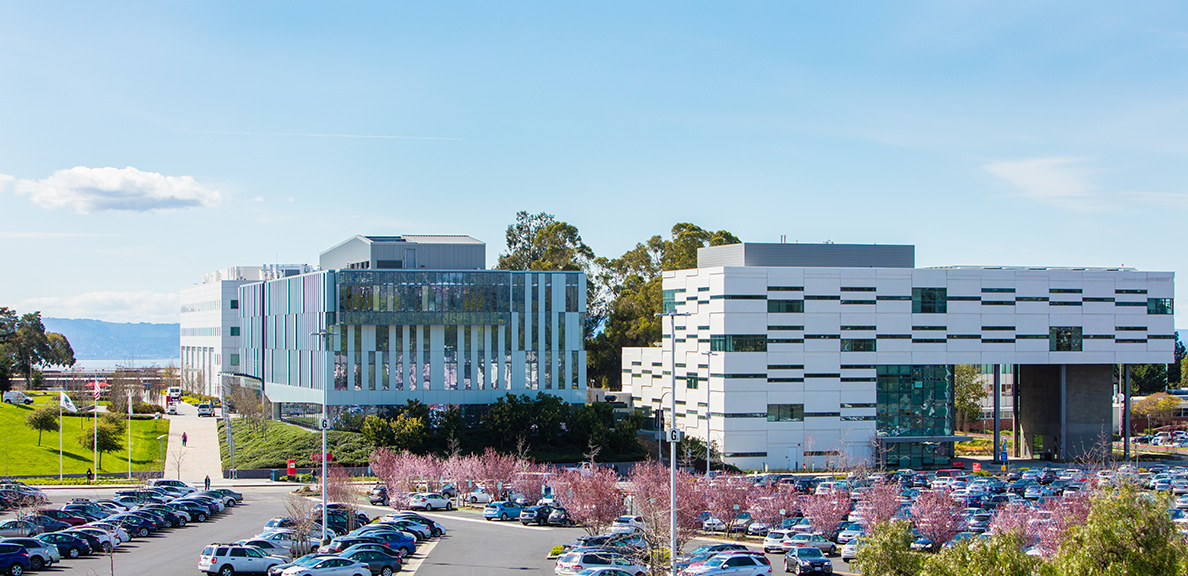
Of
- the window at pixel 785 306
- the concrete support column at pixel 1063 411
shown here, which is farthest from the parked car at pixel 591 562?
the concrete support column at pixel 1063 411

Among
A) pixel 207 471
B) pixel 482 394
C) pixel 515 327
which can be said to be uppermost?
pixel 515 327

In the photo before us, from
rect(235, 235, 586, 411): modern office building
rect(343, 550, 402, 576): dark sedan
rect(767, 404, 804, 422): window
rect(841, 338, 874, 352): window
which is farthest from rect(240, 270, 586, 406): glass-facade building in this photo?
rect(343, 550, 402, 576): dark sedan

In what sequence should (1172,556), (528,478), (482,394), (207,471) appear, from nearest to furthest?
(1172,556) < (528,478) < (207,471) < (482,394)

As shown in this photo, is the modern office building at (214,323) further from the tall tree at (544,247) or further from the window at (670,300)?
the window at (670,300)

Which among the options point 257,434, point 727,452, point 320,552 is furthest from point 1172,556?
point 257,434

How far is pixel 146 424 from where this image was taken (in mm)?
117688

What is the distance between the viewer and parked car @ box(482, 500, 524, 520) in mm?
61844

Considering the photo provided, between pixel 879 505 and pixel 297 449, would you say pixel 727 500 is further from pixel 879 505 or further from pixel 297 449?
pixel 297 449

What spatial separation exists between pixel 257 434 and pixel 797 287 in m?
54.8

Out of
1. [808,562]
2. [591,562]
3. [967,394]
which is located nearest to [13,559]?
[591,562]

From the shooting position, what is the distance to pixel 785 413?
9075 cm

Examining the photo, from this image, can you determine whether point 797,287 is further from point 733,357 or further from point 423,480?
point 423,480

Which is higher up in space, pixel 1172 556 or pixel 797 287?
pixel 797 287

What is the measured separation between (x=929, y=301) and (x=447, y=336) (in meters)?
43.4
